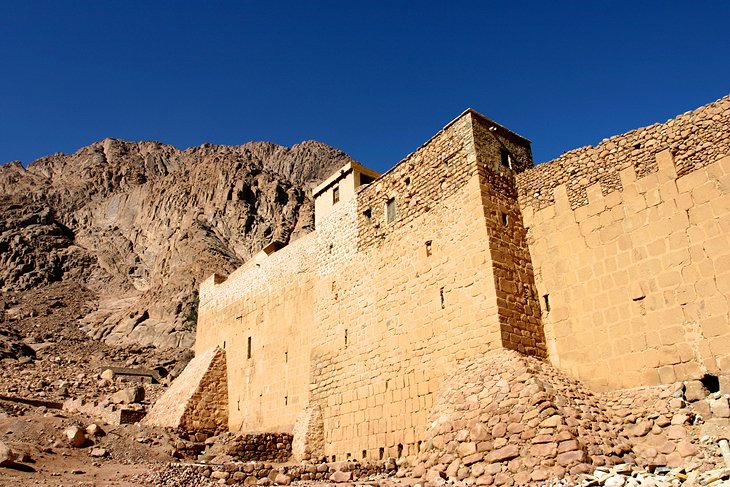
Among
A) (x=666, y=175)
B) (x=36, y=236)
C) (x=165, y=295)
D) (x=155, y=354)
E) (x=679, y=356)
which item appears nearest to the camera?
(x=679, y=356)

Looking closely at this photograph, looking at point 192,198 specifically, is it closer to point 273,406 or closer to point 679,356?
point 273,406

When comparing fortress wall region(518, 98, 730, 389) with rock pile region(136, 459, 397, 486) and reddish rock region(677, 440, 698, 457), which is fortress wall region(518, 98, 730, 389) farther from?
rock pile region(136, 459, 397, 486)

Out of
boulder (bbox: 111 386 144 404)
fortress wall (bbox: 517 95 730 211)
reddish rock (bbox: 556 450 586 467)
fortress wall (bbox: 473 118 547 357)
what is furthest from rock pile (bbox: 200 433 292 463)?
reddish rock (bbox: 556 450 586 467)

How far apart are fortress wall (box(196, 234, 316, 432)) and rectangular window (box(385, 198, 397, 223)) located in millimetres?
3852

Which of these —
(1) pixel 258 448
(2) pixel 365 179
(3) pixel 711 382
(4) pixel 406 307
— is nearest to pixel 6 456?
(1) pixel 258 448

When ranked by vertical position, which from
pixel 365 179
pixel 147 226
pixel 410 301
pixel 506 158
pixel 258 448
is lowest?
pixel 258 448

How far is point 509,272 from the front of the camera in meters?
11.6

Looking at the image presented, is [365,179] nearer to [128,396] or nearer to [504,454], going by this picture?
[504,454]

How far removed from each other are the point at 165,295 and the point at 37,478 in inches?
1316

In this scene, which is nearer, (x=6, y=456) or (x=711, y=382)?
(x=711, y=382)

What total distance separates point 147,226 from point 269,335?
1780 inches

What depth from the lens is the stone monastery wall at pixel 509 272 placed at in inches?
373

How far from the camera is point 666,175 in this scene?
10.0m

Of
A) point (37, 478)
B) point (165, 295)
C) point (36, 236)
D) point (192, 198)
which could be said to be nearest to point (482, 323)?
point (37, 478)
